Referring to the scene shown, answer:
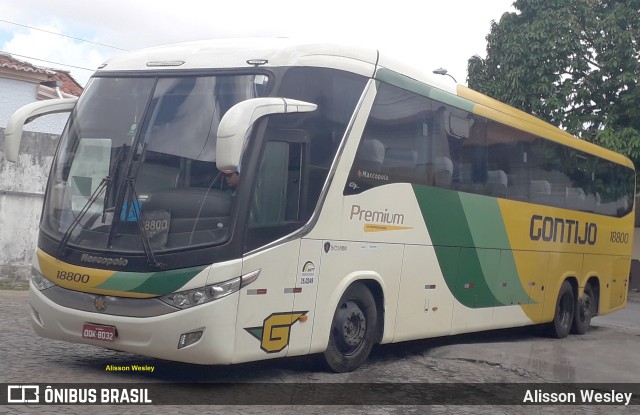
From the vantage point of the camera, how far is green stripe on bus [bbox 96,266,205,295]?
7477 mm

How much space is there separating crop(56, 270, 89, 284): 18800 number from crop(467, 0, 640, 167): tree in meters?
18.2

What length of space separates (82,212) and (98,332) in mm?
1153

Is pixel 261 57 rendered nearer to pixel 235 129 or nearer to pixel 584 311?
pixel 235 129

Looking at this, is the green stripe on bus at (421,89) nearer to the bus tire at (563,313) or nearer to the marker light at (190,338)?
the marker light at (190,338)

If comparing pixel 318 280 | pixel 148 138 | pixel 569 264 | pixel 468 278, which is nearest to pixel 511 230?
pixel 468 278

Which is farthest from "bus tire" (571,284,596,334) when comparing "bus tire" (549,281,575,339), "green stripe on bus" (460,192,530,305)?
"green stripe on bus" (460,192,530,305)

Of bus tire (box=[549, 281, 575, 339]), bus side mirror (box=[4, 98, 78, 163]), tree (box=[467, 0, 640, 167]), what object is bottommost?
bus tire (box=[549, 281, 575, 339])

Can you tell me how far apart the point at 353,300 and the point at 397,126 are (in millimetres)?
2095

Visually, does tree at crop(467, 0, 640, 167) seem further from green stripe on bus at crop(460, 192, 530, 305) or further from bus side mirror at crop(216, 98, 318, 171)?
bus side mirror at crop(216, 98, 318, 171)

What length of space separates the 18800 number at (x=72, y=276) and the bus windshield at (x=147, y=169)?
256mm

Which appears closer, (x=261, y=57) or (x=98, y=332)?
(x=98, y=332)

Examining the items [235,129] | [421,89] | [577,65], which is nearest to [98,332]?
[235,129]

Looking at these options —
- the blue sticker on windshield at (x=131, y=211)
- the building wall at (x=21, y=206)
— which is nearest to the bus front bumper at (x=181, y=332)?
the blue sticker on windshield at (x=131, y=211)

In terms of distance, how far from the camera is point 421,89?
1048 cm
